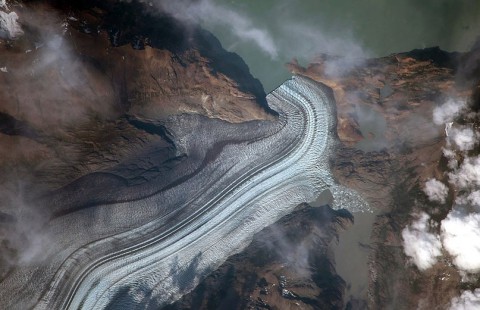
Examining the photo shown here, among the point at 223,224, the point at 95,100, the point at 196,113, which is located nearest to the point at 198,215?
the point at 223,224

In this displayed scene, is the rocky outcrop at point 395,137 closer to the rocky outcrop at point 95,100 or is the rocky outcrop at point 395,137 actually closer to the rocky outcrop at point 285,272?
the rocky outcrop at point 285,272

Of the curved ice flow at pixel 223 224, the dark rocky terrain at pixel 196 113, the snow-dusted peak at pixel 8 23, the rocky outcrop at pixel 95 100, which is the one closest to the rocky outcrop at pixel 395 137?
the dark rocky terrain at pixel 196 113

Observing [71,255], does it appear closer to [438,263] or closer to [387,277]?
[387,277]

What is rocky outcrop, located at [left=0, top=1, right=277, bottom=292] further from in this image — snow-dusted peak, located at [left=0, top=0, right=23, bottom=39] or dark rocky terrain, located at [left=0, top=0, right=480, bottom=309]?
snow-dusted peak, located at [left=0, top=0, right=23, bottom=39]

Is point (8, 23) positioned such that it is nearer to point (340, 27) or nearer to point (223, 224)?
point (223, 224)

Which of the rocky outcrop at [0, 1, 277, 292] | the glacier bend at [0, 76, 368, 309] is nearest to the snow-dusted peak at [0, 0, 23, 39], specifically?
the rocky outcrop at [0, 1, 277, 292]
